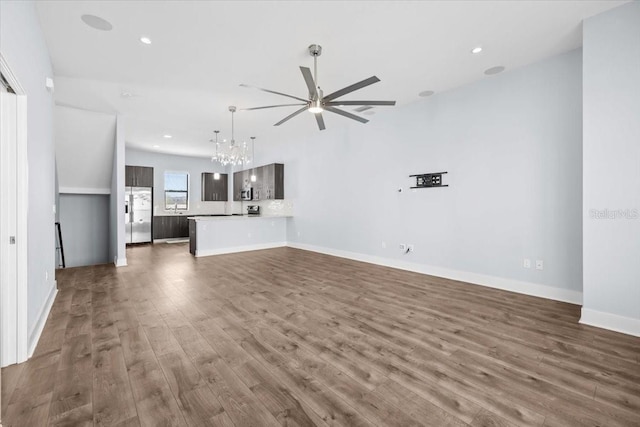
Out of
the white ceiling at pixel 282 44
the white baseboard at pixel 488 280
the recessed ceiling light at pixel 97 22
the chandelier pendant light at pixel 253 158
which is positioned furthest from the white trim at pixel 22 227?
the chandelier pendant light at pixel 253 158

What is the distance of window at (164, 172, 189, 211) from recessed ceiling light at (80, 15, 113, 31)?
7639 millimetres

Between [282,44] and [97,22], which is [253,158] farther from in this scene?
[97,22]

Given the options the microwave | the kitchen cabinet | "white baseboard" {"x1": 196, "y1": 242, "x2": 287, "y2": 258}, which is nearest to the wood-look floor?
"white baseboard" {"x1": 196, "y1": 242, "x2": 287, "y2": 258}

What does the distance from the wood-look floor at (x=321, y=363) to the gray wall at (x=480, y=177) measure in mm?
750

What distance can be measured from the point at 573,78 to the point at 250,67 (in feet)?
13.8

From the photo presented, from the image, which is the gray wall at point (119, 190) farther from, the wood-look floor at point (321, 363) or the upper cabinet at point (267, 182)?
the upper cabinet at point (267, 182)

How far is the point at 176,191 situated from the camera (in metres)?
10.2

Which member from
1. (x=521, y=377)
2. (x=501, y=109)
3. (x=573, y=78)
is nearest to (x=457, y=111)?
(x=501, y=109)

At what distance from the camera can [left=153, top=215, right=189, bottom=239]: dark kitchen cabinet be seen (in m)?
9.52

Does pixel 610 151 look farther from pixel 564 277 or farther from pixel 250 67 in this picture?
pixel 250 67

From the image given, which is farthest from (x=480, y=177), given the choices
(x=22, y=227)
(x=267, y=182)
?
(x=267, y=182)

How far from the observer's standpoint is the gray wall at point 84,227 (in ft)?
23.1

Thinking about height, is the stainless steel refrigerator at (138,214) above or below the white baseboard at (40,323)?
above

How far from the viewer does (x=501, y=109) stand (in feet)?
13.5
